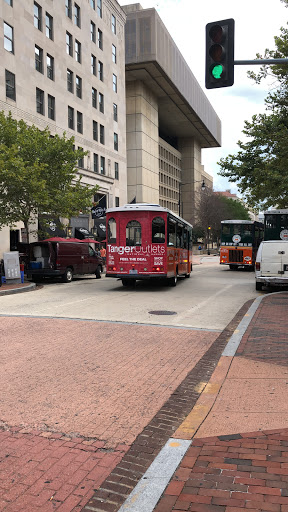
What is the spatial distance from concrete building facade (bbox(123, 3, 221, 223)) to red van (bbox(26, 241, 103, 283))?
26.1 metres

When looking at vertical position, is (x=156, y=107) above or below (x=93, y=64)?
above

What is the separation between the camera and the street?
342 centimetres

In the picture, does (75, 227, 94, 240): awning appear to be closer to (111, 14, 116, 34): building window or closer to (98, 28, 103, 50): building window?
(98, 28, 103, 50): building window

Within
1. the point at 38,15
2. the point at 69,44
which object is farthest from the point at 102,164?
the point at 38,15

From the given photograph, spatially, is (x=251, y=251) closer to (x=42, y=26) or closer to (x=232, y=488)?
(x=42, y=26)

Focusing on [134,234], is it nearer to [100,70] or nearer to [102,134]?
[102,134]

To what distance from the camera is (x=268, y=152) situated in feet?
65.7

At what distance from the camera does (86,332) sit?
28.9 feet

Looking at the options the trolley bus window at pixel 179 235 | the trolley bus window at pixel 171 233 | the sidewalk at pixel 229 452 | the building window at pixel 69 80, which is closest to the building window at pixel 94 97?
the building window at pixel 69 80

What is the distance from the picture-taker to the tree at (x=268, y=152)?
54.3 ft

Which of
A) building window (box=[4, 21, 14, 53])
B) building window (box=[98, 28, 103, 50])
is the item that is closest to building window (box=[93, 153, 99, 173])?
building window (box=[98, 28, 103, 50])

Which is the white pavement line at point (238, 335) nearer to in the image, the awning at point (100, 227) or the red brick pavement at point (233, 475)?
the red brick pavement at point (233, 475)

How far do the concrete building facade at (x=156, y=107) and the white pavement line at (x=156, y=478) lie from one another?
144 feet

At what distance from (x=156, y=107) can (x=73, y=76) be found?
108 ft
